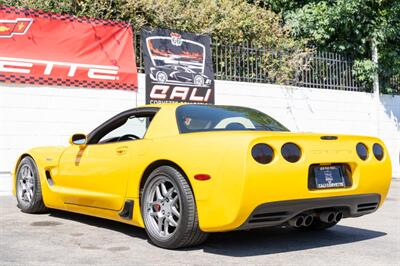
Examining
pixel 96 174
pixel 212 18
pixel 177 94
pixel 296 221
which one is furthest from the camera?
pixel 212 18

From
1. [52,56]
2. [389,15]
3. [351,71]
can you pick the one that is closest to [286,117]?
[351,71]

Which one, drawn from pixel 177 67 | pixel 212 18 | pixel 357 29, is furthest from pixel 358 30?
pixel 177 67

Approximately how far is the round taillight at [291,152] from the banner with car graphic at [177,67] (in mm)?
6871

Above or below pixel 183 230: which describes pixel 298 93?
above

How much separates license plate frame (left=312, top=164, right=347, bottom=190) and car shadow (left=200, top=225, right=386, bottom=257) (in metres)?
0.61

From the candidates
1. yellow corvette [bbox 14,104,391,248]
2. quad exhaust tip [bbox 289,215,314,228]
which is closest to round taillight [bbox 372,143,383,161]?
yellow corvette [bbox 14,104,391,248]

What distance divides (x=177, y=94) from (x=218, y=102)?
3.67 ft

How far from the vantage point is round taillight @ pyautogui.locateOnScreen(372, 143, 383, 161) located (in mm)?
5053

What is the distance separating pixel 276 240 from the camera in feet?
16.8

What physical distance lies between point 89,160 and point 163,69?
5.87 metres

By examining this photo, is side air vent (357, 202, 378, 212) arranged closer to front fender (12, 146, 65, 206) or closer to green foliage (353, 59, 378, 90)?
front fender (12, 146, 65, 206)

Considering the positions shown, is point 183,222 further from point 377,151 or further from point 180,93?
point 180,93

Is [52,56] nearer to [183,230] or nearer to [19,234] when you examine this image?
[19,234]

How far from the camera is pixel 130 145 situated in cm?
521
